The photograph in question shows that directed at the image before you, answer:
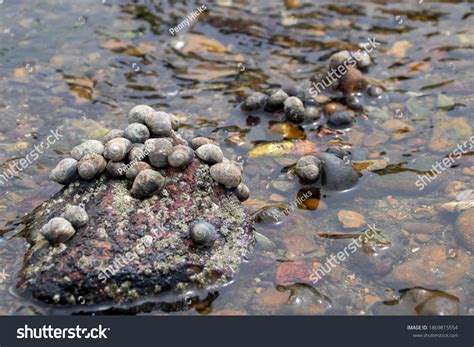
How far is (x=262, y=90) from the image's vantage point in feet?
35.2

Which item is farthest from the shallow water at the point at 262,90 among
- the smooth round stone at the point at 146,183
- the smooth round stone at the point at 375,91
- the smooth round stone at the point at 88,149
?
the smooth round stone at the point at 146,183

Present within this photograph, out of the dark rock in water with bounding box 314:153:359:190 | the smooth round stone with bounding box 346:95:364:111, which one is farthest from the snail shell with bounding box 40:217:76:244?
the smooth round stone with bounding box 346:95:364:111

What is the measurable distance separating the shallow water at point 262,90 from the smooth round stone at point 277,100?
0.19 meters

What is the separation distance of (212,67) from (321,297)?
20.2 ft

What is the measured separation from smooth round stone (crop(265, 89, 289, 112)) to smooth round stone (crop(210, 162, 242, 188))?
2.87 metres

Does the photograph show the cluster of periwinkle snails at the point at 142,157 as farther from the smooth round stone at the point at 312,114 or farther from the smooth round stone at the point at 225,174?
the smooth round stone at the point at 312,114

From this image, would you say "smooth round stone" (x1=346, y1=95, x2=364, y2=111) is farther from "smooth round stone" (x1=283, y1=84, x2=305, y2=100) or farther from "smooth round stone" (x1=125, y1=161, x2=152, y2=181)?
"smooth round stone" (x1=125, y1=161, x2=152, y2=181)

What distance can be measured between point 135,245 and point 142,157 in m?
1.10

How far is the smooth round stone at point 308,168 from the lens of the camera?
322 inches

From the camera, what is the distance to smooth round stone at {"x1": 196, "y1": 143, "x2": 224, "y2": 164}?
286 inches

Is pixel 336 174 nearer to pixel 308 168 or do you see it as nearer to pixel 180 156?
pixel 308 168

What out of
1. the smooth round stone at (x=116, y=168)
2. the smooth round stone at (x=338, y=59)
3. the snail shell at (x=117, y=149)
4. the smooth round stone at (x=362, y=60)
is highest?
the snail shell at (x=117, y=149)

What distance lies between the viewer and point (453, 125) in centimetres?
945
